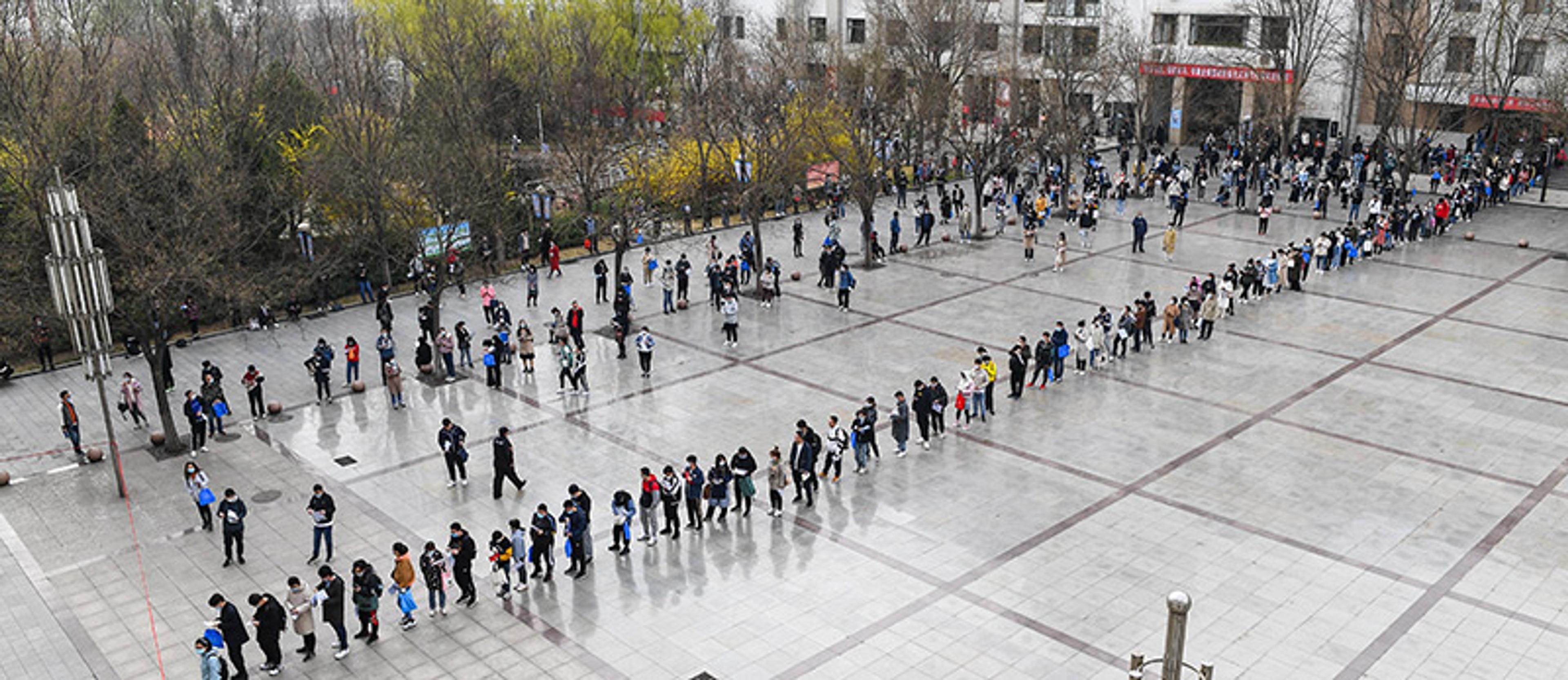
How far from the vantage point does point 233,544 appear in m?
17.9

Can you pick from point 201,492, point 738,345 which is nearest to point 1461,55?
point 738,345

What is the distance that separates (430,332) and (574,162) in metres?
7.14

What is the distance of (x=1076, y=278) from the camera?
33719mm

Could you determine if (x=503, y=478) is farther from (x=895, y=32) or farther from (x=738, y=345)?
(x=895, y=32)

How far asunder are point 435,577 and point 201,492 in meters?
5.28

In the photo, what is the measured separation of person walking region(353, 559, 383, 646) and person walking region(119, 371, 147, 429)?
10.2 metres

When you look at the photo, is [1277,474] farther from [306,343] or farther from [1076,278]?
[306,343]

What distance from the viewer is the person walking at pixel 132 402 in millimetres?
22891

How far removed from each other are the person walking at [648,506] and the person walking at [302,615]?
15.7 ft

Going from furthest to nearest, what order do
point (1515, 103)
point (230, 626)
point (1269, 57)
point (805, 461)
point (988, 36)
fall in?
1. point (988, 36)
2. point (1269, 57)
3. point (1515, 103)
4. point (805, 461)
5. point (230, 626)

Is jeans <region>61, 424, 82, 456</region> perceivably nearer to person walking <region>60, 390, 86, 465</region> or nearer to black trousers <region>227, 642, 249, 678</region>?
person walking <region>60, 390, 86, 465</region>

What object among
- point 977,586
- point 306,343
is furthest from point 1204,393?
point 306,343

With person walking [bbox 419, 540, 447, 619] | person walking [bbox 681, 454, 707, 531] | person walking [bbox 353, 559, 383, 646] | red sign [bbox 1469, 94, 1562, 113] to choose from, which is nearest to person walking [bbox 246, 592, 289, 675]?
person walking [bbox 353, 559, 383, 646]

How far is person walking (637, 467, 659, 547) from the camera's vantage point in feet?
58.2
